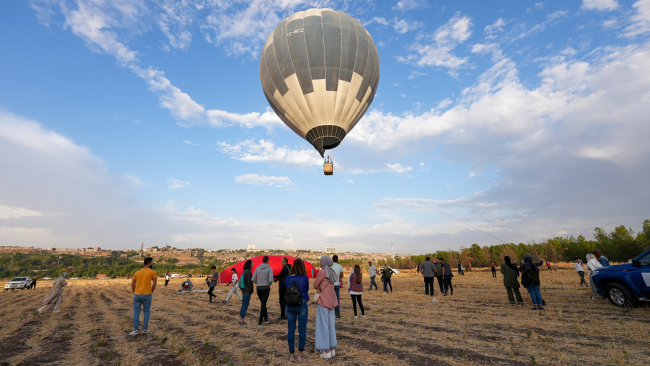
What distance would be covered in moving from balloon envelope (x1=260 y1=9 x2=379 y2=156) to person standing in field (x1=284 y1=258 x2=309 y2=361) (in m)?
14.1

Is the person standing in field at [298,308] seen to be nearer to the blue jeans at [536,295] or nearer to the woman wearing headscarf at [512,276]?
the blue jeans at [536,295]

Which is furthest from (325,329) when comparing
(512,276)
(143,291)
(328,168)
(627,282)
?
(328,168)

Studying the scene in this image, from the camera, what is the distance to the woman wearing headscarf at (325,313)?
5.71 m

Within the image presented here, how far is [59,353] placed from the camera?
21.1 feet

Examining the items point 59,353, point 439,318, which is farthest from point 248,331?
point 439,318

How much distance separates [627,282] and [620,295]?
675 millimetres

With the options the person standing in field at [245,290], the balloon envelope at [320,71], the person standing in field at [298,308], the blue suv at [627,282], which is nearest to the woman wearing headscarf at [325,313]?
the person standing in field at [298,308]

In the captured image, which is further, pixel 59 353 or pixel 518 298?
pixel 518 298

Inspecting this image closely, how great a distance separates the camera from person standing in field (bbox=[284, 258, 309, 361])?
5629 millimetres

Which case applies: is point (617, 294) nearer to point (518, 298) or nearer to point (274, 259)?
point (518, 298)

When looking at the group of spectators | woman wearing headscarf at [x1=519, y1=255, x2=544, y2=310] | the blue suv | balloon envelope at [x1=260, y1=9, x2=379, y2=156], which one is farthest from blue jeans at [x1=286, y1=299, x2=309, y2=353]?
balloon envelope at [x1=260, y1=9, x2=379, y2=156]

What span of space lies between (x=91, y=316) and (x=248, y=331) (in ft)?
26.8

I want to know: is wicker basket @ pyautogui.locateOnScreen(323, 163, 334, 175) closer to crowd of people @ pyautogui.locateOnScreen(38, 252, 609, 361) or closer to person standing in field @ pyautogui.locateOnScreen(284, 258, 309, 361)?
crowd of people @ pyautogui.locateOnScreen(38, 252, 609, 361)

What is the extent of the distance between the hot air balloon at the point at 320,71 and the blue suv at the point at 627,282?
48.0 ft
